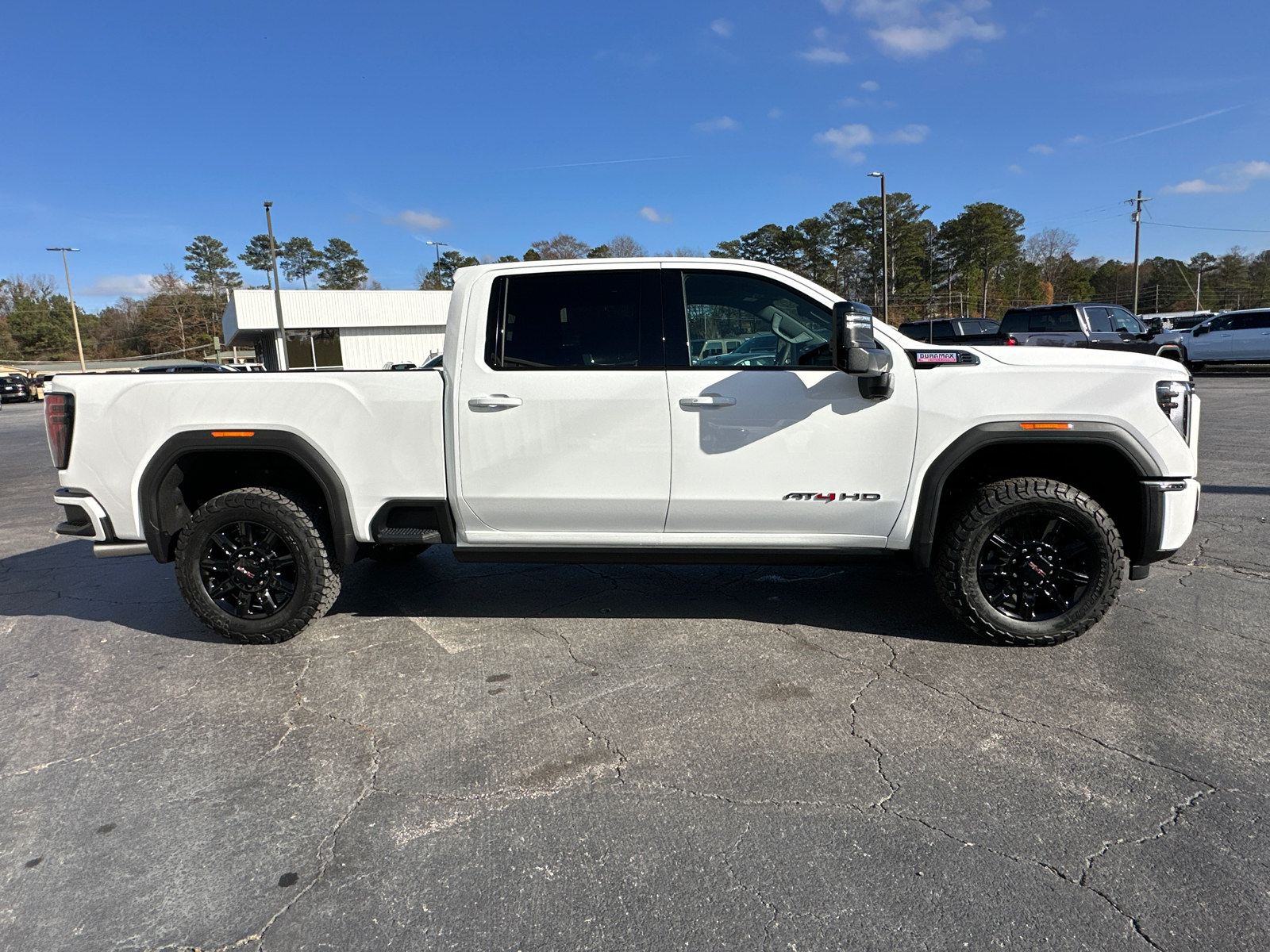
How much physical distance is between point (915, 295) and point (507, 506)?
6923 cm

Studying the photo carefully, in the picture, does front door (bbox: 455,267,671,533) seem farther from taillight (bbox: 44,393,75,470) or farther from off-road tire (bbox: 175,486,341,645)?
taillight (bbox: 44,393,75,470)

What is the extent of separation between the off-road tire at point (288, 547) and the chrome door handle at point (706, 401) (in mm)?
2090

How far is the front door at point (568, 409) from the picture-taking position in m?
3.95

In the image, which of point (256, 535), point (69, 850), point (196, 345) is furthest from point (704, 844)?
point (196, 345)

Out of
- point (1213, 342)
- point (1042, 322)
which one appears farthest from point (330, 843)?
point (1213, 342)

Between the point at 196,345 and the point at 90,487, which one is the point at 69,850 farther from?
the point at 196,345

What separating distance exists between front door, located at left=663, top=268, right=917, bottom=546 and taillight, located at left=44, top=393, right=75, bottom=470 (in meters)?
3.18

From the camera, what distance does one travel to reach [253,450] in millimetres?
4195

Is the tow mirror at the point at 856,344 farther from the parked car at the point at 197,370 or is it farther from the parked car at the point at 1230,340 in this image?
the parked car at the point at 1230,340

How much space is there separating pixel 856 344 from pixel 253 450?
3.16 metres

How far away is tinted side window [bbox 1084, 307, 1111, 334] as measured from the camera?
61.9ft

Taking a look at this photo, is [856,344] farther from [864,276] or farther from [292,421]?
[864,276]

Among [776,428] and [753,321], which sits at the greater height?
[753,321]

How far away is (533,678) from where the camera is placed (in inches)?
150
